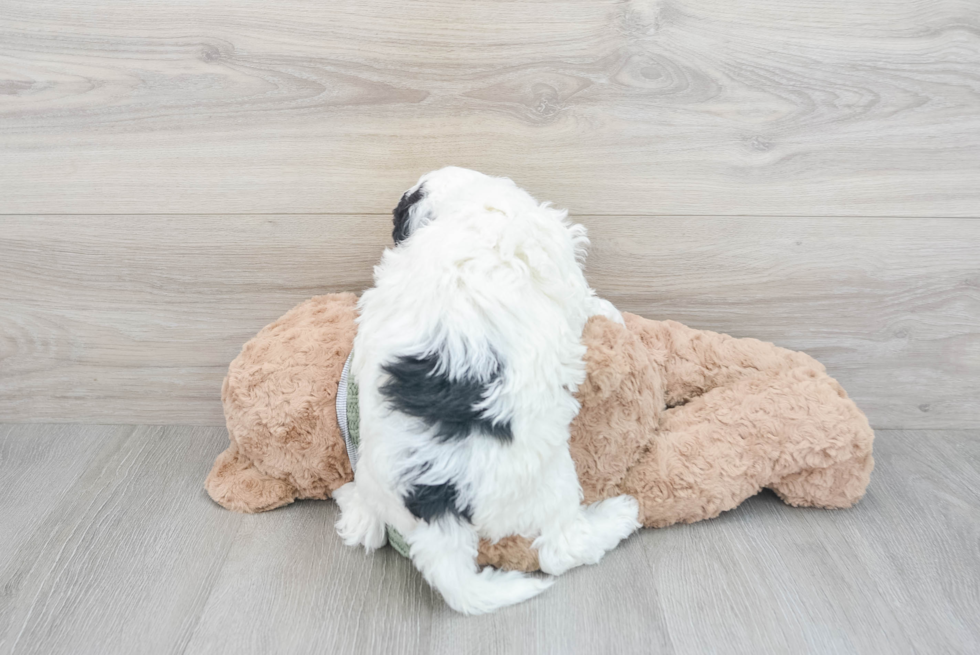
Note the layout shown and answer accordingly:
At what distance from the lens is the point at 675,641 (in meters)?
0.75

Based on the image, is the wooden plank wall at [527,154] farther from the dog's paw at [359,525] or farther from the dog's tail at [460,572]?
the dog's tail at [460,572]

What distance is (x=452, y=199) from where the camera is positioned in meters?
0.78

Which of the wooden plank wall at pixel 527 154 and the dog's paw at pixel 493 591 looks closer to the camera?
the dog's paw at pixel 493 591

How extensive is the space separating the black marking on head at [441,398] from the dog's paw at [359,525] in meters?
0.23

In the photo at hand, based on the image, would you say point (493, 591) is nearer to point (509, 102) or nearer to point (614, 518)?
point (614, 518)

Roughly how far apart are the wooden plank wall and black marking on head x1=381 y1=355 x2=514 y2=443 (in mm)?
381

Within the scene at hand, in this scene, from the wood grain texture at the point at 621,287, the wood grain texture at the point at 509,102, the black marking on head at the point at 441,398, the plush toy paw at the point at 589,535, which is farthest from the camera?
the wood grain texture at the point at 621,287

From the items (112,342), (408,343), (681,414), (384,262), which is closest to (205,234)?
(112,342)

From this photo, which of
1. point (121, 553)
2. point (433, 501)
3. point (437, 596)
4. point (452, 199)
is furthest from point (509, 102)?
point (121, 553)

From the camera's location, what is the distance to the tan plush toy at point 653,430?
34.0 inches

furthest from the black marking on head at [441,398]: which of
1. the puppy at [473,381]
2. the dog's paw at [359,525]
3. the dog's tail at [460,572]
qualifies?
the dog's paw at [359,525]

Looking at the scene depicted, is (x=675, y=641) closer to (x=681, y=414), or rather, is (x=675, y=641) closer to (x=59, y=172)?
(x=681, y=414)

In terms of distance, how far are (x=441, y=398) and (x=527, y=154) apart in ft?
1.45

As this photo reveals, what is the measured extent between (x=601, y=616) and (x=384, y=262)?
1.62 ft
